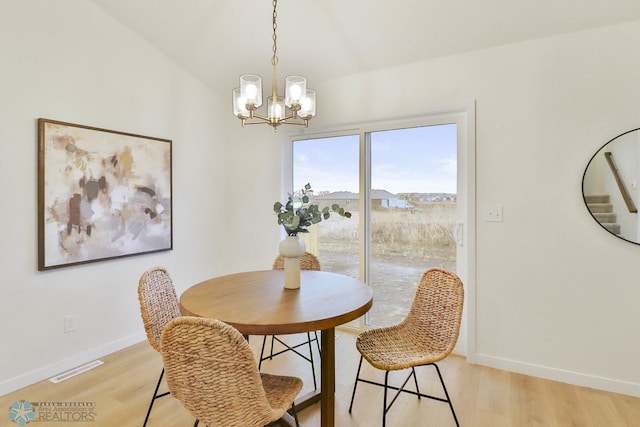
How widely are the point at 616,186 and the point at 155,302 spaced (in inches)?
114

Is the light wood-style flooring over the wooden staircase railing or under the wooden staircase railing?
under

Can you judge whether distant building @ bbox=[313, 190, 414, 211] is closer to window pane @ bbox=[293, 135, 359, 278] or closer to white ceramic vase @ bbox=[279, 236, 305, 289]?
window pane @ bbox=[293, 135, 359, 278]

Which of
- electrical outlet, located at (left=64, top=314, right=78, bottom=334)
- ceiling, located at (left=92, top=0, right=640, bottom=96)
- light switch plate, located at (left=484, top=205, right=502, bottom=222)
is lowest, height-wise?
electrical outlet, located at (left=64, top=314, right=78, bottom=334)

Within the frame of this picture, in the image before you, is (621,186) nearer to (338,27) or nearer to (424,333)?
(424,333)

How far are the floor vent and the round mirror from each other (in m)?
3.66

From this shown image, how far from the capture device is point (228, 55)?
10.4ft

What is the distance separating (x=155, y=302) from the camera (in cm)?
196

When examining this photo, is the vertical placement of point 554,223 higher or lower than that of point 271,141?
lower

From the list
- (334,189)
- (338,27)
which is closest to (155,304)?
(334,189)

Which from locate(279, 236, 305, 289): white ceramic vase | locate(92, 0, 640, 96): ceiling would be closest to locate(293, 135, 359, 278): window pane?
locate(92, 0, 640, 96): ceiling

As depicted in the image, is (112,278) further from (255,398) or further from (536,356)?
(536,356)

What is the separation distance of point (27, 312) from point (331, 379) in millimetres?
2131

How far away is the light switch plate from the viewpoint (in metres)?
2.58

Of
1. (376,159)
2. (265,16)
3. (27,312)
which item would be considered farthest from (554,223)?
(27,312)
